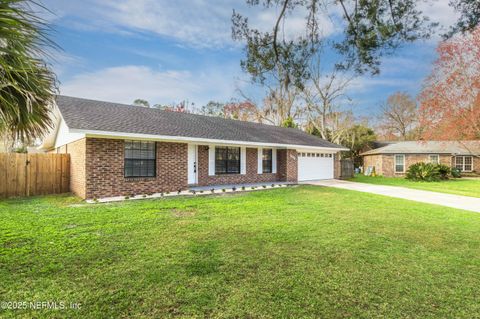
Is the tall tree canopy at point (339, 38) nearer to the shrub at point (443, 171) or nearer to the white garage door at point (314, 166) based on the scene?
the white garage door at point (314, 166)

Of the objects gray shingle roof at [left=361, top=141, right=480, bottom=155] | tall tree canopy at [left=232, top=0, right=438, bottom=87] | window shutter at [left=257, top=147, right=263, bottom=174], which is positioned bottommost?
window shutter at [left=257, top=147, right=263, bottom=174]

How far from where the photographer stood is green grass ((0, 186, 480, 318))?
9.11ft

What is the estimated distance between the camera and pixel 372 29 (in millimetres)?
4832

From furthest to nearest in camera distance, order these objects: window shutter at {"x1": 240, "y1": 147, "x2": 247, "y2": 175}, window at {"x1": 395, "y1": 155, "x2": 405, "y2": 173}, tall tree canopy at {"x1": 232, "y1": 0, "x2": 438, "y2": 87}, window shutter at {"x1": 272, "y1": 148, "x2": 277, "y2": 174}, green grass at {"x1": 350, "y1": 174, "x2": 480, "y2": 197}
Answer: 1. window at {"x1": 395, "y1": 155, "x2": 405, "y2": 173}
2. window shutter at {"x1": 272, "y1": 148, "x2": 277, "y2": 174}
3. window shutter at {"x1": 240, "y1": 147, "x2": 247, "y2": 175}
4. green grass at {"x1": 350, "y1": 174, "x2": 480, "y2": 197}
5. tall tree canopy at {"x1": 232, "y1": 0, "x2": 438, "y2": 87}

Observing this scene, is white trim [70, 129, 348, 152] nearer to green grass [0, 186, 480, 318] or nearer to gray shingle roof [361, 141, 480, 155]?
green grass [0, 186, 480, 318]

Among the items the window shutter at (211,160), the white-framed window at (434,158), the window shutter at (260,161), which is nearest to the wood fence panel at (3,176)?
the window shutter at (211,160)

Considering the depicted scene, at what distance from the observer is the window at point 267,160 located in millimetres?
15648

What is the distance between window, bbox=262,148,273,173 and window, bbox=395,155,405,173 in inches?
Answer: 636

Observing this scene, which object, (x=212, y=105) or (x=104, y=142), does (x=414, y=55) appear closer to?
(x=104, y=142)

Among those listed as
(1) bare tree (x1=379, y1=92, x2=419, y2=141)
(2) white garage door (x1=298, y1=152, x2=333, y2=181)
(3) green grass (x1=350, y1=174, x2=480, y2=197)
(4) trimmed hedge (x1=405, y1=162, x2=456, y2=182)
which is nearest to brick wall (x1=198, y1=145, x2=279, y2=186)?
(2) white garage door (x1=298, y1=152, x2=333, y2=181)

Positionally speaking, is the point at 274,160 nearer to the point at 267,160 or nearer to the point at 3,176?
the point at 267,160

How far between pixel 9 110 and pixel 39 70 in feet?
1.83

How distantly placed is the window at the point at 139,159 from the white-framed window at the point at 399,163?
23.7m

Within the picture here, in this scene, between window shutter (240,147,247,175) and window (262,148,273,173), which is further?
window (262,148,273,173)
